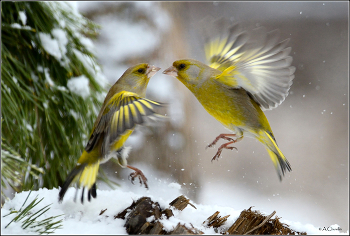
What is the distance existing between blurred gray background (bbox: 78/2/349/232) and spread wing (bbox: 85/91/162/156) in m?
0.45

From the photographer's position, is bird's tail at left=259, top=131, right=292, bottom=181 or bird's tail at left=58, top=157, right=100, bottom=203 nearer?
bird's tail at left=58, top=157, right=100, bottom=203

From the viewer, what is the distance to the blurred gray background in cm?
135

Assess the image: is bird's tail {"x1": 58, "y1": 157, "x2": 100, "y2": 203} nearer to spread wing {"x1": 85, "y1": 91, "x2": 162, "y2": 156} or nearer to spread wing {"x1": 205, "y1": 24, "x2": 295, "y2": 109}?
spread wing {"x1": 85, "y1": 91, "x2": 162, "y2": 156}

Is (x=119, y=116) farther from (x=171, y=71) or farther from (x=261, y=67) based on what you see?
(x=261, y=67)

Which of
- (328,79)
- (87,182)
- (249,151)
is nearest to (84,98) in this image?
(87,182)

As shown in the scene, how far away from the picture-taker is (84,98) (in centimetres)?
125

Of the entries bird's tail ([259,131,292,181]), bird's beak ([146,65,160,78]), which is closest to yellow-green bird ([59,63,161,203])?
bird's beak ([146,65,160,78])

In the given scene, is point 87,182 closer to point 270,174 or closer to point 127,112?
point 127,112

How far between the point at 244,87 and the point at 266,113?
1.30ft

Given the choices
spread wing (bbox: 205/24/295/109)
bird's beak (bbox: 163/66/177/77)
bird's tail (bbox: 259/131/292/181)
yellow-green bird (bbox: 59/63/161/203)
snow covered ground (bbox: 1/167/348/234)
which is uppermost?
spread wing (bbox: 205/24/295/109)

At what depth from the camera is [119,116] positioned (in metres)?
0.81

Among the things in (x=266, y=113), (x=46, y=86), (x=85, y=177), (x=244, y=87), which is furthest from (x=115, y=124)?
(x=266, y=113)

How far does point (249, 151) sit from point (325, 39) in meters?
0.98

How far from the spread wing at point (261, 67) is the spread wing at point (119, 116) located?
302 mm
